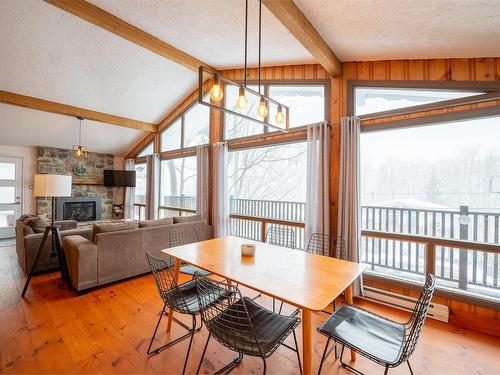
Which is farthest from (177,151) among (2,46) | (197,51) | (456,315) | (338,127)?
(456,315)

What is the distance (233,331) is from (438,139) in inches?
121

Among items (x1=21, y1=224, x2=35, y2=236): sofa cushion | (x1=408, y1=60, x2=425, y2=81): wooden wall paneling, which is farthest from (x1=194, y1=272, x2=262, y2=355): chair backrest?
(x1=21, y1=224, x2=35, y2=236): sofa cushion

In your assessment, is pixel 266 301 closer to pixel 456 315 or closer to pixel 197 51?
pixel 456 315

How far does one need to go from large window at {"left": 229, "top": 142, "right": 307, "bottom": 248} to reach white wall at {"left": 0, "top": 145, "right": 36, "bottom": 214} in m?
5.52

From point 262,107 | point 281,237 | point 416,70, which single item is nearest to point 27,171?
point 281,237

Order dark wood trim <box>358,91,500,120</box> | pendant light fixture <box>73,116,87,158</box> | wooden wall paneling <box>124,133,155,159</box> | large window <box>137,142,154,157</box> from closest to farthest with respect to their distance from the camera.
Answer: dark wood trim <box>358,91,500,120</box> < pendant light fixture <box>73,116,87,158</box> < wooden wall paneling <box>124,133,155,159</box> < large window <box>137,142,154,157</box>

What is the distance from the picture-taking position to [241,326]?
162cm

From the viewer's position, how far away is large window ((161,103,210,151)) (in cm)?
549

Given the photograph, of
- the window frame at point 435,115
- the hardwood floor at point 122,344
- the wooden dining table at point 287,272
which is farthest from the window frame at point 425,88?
the hardwood floor at point 122,344

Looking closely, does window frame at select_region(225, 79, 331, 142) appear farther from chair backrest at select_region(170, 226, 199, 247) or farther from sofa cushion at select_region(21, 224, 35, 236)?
sofa cushion at select_region(21, 224, 35, 236)

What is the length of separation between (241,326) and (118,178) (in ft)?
23.3

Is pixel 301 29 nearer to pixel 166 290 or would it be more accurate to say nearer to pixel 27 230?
pixel 166 290

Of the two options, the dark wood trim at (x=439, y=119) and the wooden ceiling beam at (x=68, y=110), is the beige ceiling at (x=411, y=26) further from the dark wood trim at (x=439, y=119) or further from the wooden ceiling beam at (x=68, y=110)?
the wooden ceiling beam at (x=68, y=110)

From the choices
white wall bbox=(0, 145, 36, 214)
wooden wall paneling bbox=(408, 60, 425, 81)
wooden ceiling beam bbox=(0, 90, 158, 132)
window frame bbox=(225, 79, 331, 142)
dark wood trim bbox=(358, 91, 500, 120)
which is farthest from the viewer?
white wall bbox=(0, 145, 36, 214)
